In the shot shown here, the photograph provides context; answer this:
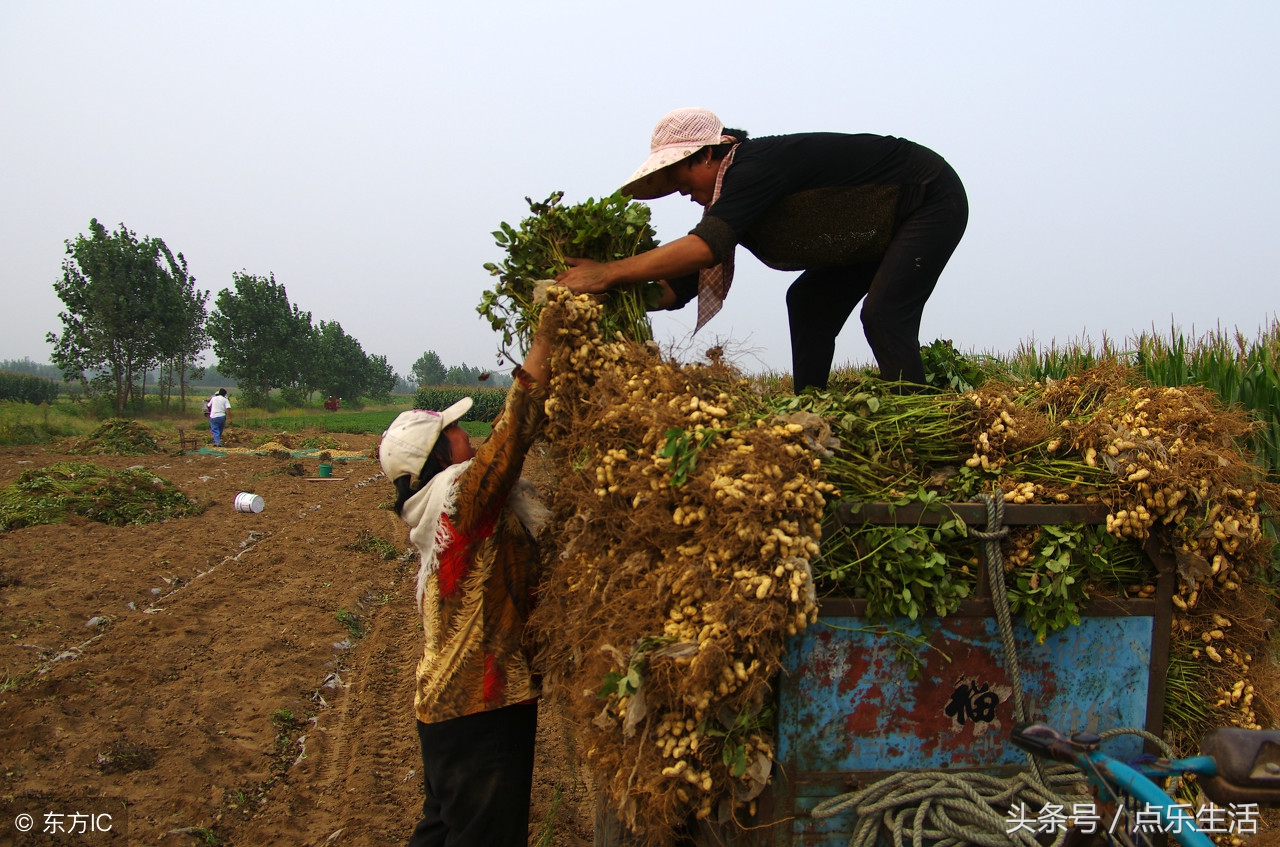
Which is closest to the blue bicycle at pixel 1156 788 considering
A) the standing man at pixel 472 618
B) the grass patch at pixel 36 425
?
the standing man at pixel 472 618

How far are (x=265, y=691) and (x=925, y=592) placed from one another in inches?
228

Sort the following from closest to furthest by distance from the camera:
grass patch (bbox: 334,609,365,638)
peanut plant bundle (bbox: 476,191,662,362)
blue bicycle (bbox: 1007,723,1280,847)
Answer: blue bicycle (bbox: 1007,723,1280,847) → peanut plant bundle (bbox: 476,191,662,362) → grass patch (bbox: 334,609,365,638)

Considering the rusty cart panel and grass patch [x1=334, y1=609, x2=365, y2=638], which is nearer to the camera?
the rusty cart panel

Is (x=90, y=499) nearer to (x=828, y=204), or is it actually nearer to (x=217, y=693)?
(x=217, y=693)

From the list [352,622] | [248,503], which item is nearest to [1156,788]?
[352,622]

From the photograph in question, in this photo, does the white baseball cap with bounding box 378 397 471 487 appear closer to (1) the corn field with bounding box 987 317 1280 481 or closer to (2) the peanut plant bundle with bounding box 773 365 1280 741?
(2) the peanut plant bundle with bounding box 773 365 1280 741

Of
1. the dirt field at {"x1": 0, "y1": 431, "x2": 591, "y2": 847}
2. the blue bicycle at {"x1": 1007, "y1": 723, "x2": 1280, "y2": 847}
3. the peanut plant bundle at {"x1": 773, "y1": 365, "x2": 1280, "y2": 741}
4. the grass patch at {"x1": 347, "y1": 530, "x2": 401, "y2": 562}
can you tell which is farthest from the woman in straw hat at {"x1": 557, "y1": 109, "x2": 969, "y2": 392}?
the grass patch at {"x1": 347, "y1": 530, "x2": 401, "y2": 562}

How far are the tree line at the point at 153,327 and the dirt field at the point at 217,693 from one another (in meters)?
33.0

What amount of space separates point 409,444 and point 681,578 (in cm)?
135

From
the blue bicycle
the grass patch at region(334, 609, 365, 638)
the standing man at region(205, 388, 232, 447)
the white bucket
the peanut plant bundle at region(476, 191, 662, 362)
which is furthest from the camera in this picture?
the standing man at region(205, 388, 232, 447)

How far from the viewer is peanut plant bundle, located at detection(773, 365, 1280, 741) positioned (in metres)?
2.12

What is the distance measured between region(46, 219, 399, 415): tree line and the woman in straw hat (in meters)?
43.6

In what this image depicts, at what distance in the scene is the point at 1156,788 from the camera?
1.68 metres

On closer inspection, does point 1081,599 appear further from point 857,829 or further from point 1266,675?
point 857,829
